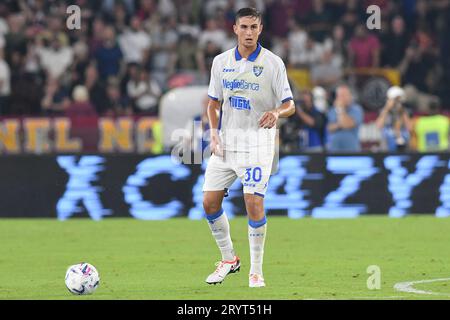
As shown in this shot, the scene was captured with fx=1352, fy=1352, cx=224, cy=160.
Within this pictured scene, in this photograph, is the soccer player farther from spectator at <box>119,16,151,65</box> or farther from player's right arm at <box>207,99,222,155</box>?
spectator at <box>119,16,151,65</box>

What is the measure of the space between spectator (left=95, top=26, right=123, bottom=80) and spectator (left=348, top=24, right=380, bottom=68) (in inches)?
188

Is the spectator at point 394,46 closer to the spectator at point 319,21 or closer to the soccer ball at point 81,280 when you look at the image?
→ the spectator at point 319,21

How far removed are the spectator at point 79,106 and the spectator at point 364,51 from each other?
5700mm

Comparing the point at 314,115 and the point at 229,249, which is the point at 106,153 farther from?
the point at 229,249

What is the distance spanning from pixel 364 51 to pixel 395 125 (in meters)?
6.50

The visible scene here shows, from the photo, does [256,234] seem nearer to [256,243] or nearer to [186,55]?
[256,243]

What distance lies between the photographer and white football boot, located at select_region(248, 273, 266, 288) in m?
11.6

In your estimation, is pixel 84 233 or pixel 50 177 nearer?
pixel 84 233

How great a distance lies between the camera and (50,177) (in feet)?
62.0

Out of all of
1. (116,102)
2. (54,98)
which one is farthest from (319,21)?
(54,98)

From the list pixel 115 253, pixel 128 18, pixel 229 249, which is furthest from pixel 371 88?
pixel 229 249

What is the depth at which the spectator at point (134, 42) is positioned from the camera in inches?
1075

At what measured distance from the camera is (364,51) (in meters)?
27.7

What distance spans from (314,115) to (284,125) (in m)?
0.50
